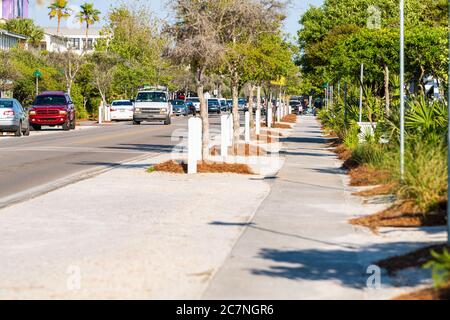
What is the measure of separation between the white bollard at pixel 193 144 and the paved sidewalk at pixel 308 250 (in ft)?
14.3

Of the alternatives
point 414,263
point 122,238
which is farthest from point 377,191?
point 414,263

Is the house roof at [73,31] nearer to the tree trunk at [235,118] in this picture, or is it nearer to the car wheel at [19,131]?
the car wheel at [19,131]

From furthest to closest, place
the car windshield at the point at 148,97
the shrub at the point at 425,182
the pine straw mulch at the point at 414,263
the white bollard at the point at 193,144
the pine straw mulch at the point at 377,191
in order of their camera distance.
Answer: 1. the car windshield at the point at 148,97
2. the white bollard at the point at 193,144
3. the pine straw mulch at the point at 377,191
4. the shrub at the point at 425,182
5. the pine straw mulch at the point at 414,263

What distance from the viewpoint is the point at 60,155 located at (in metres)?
30.5

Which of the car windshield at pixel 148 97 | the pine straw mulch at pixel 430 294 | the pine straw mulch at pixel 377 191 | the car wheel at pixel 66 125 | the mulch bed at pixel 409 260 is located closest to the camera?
the pine straw mulch at pixel 430 294

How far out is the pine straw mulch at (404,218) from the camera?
1348 centimetres

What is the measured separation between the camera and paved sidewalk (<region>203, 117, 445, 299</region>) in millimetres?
9141

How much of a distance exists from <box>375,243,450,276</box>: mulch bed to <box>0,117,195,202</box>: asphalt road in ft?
30.2

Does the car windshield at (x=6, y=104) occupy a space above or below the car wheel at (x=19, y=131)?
above

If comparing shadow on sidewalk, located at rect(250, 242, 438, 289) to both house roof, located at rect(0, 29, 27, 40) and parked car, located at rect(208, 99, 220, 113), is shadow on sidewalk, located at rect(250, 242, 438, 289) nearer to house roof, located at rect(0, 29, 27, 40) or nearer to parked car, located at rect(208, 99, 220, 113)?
house roof, located at rect(0, 29, 27, 40)

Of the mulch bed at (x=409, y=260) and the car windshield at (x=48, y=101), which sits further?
the car windshield at (x=48, y=101)

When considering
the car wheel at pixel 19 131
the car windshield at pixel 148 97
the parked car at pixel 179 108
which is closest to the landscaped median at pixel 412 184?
the car wheel at pixel 19 131

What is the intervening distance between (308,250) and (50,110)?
139 feet

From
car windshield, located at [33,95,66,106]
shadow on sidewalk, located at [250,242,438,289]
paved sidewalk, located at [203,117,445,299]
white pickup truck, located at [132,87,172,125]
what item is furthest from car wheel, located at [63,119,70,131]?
shadow on sidewalk, located at [250,242,438,289]
